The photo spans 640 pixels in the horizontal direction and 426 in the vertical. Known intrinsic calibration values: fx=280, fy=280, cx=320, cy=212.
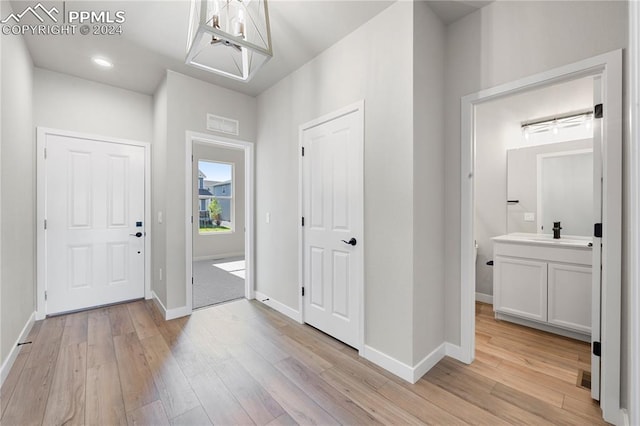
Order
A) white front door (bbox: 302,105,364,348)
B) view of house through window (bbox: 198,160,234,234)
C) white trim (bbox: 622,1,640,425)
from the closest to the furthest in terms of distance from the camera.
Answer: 1. white trim (bbox: 622,1,640,425)
2. white front door (bbox: 302,105,364,348)
3. view of house through window (bbox: 198,160,234,234)

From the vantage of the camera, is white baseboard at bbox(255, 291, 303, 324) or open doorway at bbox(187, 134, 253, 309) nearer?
white baseboard at bbox(255, 291, 303, 324)

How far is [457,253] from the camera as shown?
2.32 meters

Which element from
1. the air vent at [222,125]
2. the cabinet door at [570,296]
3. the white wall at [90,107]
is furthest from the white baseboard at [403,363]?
the white wall at [90,107]

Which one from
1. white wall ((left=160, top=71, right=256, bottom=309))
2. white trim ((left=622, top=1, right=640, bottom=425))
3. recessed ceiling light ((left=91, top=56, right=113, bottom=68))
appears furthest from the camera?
white wall ((left=160, top=71, right=256, bottom=309))

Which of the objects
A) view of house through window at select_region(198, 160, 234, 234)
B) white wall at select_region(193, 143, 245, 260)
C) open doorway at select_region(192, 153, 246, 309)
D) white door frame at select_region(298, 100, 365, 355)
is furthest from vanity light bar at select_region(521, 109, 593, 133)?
view of house through window at select_region(198, 160, 234, 234)

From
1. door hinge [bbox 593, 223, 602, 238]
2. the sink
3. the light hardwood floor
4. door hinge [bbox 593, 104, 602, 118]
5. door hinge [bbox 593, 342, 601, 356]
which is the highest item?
door hinge [bbox 593, 104, 602, 118]

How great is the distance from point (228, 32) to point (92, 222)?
114 inches

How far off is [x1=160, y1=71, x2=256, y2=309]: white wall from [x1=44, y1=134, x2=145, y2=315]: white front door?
0.65 m

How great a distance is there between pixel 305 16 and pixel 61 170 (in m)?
3.27

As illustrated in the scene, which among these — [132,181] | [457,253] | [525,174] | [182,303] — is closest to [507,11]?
[457,253]

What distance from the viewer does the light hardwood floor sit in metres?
1.72

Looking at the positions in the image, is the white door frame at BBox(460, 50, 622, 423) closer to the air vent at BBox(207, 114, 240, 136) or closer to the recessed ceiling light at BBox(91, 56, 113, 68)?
the air vent at BBox(207, 114, 240, 136)

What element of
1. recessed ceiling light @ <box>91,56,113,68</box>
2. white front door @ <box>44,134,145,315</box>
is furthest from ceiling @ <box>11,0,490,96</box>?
white front door @ <box>44,134,145,315</box>

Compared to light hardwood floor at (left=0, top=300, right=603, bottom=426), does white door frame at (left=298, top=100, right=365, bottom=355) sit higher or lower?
higher
